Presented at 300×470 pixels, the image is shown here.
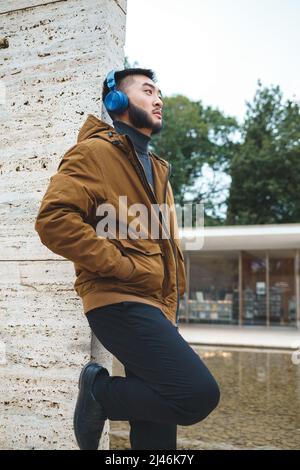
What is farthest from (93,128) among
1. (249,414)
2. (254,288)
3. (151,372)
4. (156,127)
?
(254,288)

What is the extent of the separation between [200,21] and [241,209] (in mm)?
12378

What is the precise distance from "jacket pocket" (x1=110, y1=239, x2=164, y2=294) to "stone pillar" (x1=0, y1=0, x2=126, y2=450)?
39.2 inches

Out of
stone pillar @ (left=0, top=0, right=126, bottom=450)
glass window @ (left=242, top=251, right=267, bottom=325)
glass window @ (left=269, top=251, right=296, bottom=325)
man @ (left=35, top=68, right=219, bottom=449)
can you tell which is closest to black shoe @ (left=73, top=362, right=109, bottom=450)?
man @ (left=35, top=68, right=219, bottom=449)

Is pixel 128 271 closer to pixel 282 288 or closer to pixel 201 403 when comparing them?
pixel 201 403

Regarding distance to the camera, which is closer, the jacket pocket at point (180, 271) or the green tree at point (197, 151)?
the jacket pocket at point (180, 271)

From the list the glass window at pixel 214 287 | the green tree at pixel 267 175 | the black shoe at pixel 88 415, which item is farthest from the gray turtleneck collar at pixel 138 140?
the green tree at pixel 267 175

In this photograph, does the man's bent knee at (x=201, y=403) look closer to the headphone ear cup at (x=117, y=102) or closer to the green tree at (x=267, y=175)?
the headphone ear cup at (x=117, y=102)

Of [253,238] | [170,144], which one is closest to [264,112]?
[170,144]

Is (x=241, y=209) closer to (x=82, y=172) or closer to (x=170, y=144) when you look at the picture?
(x=170, y=144)

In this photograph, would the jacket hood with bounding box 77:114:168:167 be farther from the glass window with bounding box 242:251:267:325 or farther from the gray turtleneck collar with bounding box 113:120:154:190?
the glass window with bounding box 242:251:267:325

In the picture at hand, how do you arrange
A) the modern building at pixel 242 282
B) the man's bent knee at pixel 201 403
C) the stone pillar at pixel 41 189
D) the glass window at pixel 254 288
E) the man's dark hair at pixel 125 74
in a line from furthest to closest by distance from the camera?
the glass window at pixel 254 288, the modern building at pixel 242 282, the stone pillar at pixel 41 189, the man's dark hair at pixel 125 74, the man's bent knee at pixel 201 403

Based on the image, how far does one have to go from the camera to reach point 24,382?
3.17 m

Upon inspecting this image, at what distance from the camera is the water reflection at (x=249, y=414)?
408 centimetres

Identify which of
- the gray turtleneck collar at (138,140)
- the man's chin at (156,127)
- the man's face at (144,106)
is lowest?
the gray turtleneck collar at (138,140)
